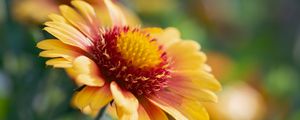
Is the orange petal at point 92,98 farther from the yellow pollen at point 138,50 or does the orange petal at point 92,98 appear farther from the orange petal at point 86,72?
the yellow pollen at point 138,50

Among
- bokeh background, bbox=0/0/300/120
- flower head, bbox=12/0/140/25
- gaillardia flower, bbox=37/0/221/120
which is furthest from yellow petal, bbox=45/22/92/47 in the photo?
flower head, bbox=12/0/140/25

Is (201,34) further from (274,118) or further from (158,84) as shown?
(158,84)

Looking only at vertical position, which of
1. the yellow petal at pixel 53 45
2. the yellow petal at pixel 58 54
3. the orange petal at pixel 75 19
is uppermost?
the orange petal at pixel 75 19

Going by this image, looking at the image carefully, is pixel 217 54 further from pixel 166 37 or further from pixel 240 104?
pixel 166 37

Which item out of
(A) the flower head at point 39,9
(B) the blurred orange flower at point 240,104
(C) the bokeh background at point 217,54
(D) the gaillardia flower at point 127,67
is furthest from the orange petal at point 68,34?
(B) the blurred orange flower at point 240,104

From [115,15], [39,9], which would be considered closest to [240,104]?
[39,9]

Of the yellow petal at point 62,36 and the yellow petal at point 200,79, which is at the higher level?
the yellow petal at point 200,79
